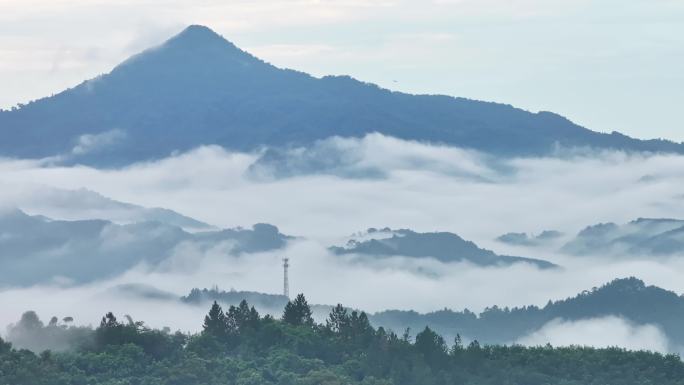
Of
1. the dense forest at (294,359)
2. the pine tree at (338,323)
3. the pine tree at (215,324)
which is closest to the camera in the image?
the dense forest at (294,359)

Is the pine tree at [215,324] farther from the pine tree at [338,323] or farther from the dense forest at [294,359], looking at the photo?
the pine tree at [338,323]

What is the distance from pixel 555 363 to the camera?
191 m

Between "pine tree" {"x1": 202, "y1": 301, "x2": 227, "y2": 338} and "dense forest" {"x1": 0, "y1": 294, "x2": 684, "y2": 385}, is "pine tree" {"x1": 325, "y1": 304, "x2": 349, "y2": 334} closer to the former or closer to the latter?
"dense forest" {"x1": 0, "y1": 294, "x2": 684, "y2": 385}

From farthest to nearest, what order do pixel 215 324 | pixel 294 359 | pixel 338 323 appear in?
pixel 338 323, pixel 215 324, pixel 294 359

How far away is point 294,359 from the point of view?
18450 centimetres

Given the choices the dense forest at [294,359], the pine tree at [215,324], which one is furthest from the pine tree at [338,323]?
the pine tree at [215,324]

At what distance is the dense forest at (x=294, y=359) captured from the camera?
585 ft

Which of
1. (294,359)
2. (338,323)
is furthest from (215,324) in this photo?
(294,359)

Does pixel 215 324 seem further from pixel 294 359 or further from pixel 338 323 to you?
pixel 294 359

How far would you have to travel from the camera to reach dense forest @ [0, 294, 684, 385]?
178250 millimetres

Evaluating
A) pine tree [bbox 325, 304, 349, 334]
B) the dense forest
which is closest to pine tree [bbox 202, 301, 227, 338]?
the dense forest

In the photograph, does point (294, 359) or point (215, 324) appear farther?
point (215, 324)

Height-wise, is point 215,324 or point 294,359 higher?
point 215,324

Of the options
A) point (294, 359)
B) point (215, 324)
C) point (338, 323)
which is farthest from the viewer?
point (338, 323)
